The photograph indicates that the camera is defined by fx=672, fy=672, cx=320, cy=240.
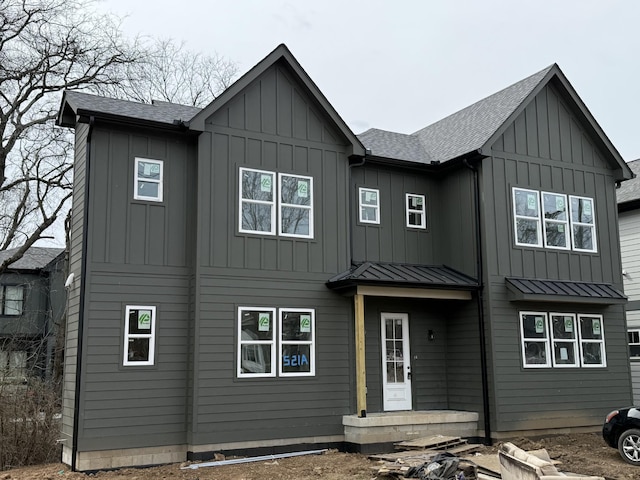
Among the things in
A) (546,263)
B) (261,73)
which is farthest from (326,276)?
(546,263)

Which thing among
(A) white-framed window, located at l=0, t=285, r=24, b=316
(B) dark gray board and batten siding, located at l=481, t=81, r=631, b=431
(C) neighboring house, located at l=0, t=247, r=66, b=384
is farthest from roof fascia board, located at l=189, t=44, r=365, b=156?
(A) white-framed window, located at l=0, t=285, r=24, b=316

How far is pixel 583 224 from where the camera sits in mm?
16328

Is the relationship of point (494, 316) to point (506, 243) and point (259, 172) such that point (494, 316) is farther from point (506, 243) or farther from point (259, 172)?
point (259, 172)

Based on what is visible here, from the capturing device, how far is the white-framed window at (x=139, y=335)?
12.1 meters

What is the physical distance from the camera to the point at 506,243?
15.1 m

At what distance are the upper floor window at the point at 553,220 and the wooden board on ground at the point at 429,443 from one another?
4.89 meters

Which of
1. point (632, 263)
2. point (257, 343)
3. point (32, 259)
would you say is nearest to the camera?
point (257, 343)

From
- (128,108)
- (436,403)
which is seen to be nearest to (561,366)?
(436,403)

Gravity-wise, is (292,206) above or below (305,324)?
above

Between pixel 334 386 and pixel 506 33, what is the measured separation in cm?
822

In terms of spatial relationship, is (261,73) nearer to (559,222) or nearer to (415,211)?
(415,211)

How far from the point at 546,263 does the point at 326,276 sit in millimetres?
5366

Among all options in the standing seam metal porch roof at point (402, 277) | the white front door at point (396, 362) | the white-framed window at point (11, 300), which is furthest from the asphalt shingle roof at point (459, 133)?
the white-framed window at point (11, 300)

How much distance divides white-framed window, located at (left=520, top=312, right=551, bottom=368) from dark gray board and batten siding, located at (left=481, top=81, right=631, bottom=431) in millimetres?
159
